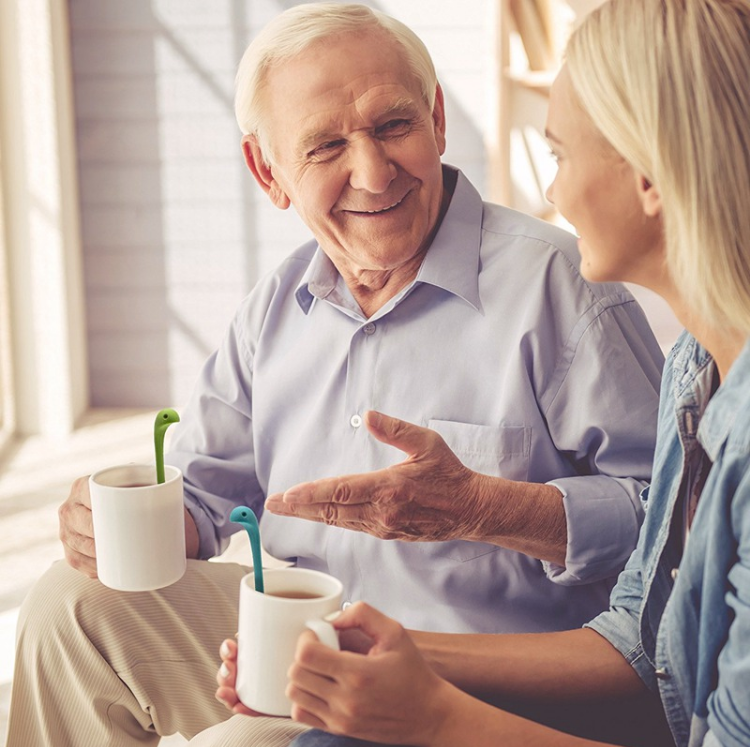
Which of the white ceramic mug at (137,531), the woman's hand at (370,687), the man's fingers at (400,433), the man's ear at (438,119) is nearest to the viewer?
the woman's hand at (370,687)

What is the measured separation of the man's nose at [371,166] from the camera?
5.10 feet

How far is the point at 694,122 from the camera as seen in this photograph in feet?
3.24

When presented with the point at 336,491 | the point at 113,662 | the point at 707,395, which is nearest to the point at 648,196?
the point at 707,395

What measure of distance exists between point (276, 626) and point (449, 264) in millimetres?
745

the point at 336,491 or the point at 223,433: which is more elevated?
the point at 336,491

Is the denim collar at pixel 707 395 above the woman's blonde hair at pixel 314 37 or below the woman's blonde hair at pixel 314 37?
below

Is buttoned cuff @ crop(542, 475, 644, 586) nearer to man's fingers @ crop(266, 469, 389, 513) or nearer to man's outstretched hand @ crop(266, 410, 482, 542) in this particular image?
man's outstretched hand @ crop(266, 410, 482, 542)

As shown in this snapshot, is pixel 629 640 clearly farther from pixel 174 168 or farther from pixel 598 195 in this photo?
pixel 174 168

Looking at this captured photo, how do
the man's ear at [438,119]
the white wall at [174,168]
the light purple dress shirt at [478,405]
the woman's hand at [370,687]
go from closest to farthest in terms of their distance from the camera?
the woman's hand at [370,687] < the light purple dress shirt at [478,405] < the man's ear at [438,119] < the white wall at [174,168]

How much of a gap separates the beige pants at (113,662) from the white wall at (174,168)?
10.6ft

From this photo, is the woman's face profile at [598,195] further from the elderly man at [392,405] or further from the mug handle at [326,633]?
the mug handle at [326,633]

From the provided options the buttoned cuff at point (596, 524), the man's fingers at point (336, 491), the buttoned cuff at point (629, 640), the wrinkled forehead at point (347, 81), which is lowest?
the buttoned cuff at point (629, 640)

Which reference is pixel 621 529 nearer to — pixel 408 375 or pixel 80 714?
pixel 408 375

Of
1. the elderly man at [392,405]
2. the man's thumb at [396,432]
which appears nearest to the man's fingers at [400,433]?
the man's thumb at [396,432]
